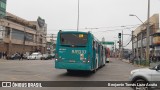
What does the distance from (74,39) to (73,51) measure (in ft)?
2.69

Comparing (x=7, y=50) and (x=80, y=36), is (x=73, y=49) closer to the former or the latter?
(x=80, y=36)

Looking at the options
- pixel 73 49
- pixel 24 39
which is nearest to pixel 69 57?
pixel 73 49

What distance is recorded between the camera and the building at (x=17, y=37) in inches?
3110

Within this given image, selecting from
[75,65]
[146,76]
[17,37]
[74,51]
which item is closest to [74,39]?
[74,51]

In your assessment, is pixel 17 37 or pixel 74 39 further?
pixel 17 37

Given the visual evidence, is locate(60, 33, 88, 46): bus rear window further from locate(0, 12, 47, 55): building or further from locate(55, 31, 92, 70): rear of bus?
locate(0, 12, 47, 55): building

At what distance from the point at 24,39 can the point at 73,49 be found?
75.9 meters

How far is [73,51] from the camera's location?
22.2 meters

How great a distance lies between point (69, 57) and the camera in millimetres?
22219

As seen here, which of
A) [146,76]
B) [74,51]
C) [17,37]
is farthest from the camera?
[17,37]

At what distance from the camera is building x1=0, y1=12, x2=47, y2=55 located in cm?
7900

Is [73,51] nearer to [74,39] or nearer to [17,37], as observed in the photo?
[74,39]

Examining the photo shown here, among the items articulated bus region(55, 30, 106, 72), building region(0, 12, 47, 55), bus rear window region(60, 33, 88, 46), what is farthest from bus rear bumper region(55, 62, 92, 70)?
building region(0, 12, 47, 55)

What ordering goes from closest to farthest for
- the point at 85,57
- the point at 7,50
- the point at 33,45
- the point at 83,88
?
the point at 83,88 → the point at 85,57 → the point at 7,50 → the point at 33,45
